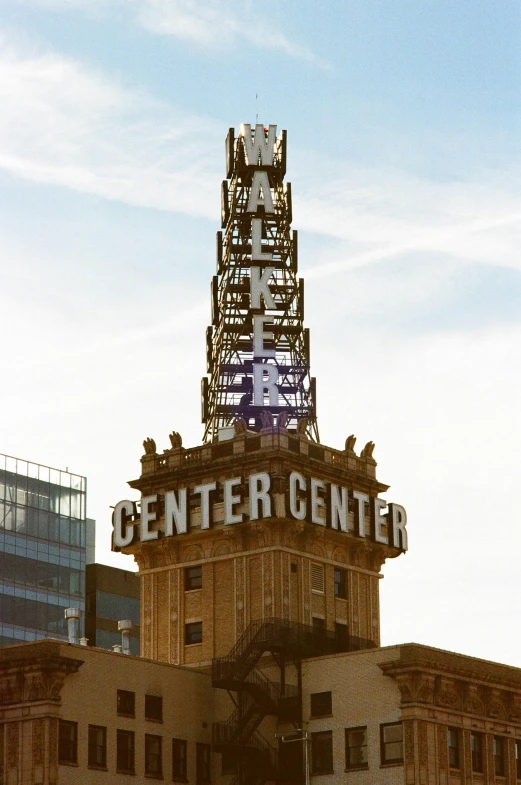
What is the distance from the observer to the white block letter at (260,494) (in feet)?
383

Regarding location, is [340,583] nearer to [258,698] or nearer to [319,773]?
[258,698]

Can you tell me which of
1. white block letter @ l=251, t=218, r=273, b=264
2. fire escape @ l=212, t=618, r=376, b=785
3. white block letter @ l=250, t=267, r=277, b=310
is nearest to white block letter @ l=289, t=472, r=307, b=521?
fire escape @ l=212, t=618, r=376, b=785

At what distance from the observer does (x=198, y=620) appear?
119m

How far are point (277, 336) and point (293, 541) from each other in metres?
18.3

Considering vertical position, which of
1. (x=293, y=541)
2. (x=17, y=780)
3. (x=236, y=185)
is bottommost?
(x=17, y=780)

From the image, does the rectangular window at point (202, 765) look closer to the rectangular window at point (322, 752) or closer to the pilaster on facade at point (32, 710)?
the rectangular window at point (322, 752)

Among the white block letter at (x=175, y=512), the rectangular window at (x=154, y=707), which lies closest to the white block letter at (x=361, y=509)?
the white block letter at (x=175, y=512)

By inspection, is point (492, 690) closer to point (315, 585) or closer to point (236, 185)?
point (315, 585)

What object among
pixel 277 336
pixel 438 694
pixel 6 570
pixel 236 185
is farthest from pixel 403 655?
pixel 6 570

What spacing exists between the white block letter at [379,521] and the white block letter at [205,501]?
1133 centimetres

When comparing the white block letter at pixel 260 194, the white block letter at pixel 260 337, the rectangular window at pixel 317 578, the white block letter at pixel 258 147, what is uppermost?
the white block letter at pixel 258 147

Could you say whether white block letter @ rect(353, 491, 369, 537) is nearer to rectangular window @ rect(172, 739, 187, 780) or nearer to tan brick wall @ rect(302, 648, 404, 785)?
tan brick wall @ rect(302, 648, 404, 785)

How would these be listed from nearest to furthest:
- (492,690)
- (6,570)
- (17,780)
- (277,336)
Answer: (17,780) → (492,690) → (277,336) → (6,570)

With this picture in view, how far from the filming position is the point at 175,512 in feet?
398
